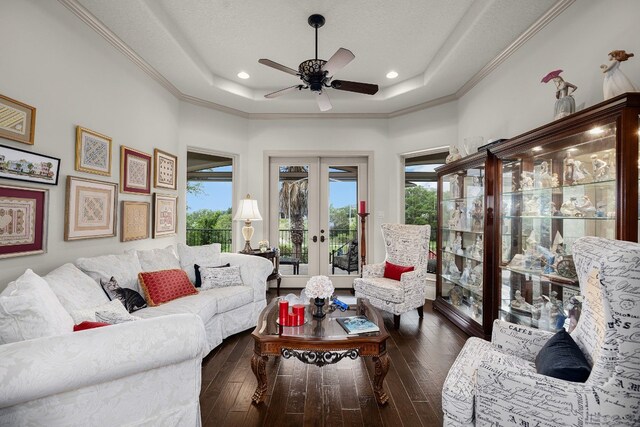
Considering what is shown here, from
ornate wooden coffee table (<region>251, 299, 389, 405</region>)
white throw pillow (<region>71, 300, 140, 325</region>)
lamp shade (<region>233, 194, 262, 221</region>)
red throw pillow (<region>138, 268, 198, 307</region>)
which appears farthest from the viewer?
lamp shade (<region>233, 194, 262, 221</region>)

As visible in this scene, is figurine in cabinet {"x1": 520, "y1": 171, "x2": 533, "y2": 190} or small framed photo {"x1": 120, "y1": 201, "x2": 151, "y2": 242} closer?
figurine in cabinet {"x1": 520, "y1": 171, "x2": 533, "y2": 190}

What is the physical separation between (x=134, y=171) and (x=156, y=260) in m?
1.09

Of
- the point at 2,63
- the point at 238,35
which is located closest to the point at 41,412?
the point at 2,63

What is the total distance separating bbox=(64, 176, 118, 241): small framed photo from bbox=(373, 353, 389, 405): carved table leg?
2.70m

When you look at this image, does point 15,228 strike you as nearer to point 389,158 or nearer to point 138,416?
point 138,416

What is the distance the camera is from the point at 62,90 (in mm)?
2537

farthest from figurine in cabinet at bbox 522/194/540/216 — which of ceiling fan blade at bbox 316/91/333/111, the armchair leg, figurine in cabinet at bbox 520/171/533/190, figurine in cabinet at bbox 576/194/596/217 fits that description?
ceiling fan blade at bbox 316/91/333/111

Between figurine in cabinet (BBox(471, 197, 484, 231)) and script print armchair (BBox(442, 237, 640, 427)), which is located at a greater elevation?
figurine in cabinet (BBox(471, 197, 484, 231))

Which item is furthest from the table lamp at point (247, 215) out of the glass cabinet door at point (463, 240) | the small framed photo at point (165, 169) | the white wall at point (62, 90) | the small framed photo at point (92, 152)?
the glass cabinet door at point (463, 240)

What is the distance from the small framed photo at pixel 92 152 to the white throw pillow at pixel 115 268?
2.73 feet

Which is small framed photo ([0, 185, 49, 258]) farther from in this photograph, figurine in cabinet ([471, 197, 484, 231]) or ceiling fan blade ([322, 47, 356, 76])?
figurine in cabinet ([471, 197, 484, 231])

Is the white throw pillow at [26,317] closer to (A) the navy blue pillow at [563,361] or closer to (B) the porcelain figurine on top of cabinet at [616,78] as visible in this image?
(A) the navy blue pillow at [563,361]

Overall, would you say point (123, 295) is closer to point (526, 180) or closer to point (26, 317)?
point (26, 317)

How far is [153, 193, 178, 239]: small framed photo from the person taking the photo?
150 inches
